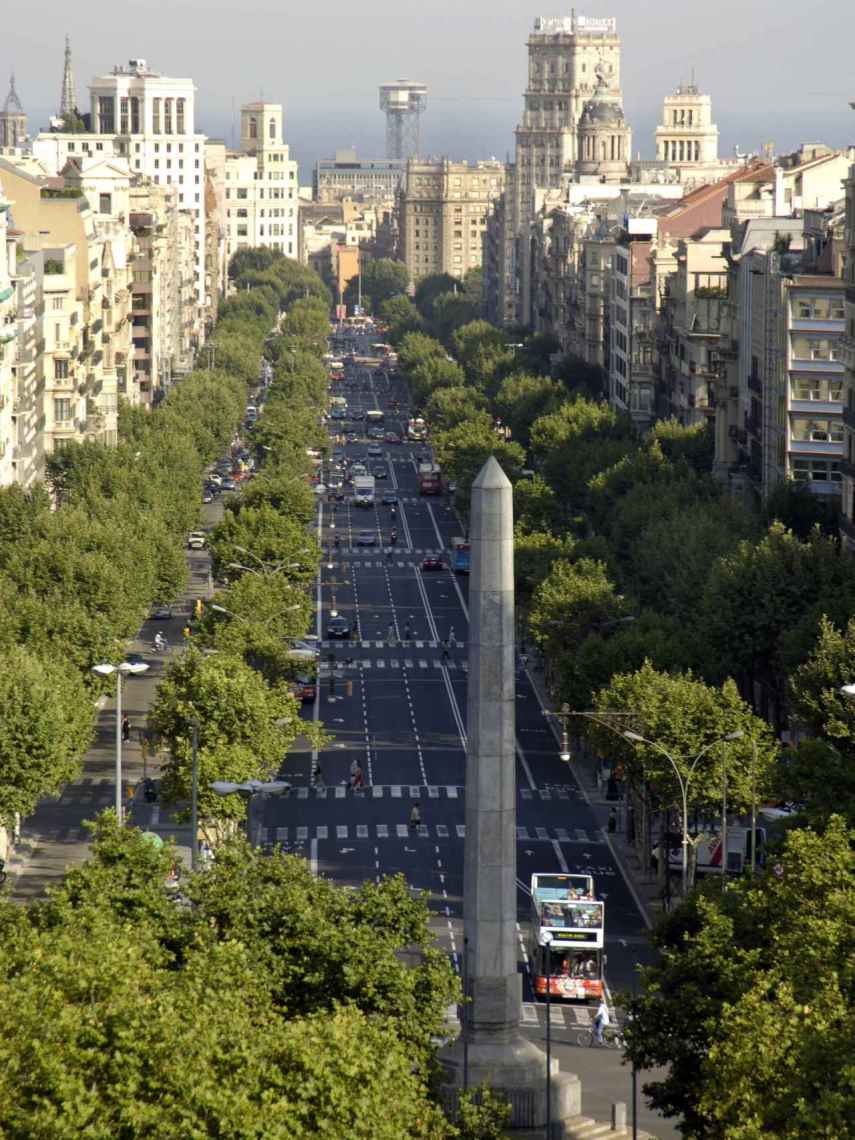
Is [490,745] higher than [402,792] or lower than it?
higher

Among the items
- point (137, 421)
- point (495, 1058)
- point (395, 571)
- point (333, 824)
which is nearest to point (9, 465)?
point (395, 571)

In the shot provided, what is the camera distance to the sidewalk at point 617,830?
87125 millimetres

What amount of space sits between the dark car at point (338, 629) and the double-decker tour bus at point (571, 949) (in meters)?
63.0

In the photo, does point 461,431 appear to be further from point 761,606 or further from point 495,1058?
point 495,1058

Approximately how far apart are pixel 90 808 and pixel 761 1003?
4916cm

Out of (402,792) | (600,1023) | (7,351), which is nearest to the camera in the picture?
(600,1023)

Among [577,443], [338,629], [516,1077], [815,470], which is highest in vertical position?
[815,470]

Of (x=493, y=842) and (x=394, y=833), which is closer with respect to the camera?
(x=493, y=842)

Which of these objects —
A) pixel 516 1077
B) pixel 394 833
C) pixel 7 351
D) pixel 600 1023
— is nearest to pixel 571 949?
pixel 600 1023

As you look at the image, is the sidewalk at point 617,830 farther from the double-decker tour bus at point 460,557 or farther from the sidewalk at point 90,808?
the double-decker tour bus at point 460,557

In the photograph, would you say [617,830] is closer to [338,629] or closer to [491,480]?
[491,480]

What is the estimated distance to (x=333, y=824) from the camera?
9744 cm

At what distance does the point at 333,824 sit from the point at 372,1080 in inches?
1864

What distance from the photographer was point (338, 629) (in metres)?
140
